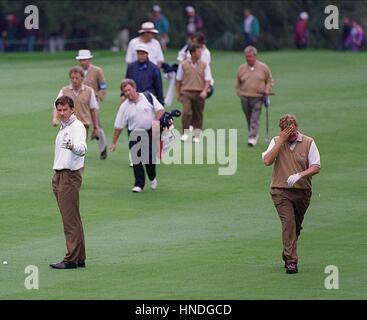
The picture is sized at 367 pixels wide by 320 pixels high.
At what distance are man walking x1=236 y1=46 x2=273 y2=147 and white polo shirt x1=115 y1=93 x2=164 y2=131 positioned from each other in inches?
253

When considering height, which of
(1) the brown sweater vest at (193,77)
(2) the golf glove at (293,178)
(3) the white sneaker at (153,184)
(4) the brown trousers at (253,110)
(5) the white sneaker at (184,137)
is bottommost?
(2) the golf glove at (293,178)

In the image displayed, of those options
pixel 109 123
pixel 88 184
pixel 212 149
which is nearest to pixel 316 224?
pixel 88 184

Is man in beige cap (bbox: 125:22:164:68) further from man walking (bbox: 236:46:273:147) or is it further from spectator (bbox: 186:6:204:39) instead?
spectator (bbox: 186:6:204:39)

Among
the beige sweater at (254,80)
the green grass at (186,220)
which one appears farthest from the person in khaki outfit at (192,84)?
the green grass at (186,220)

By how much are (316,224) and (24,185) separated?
6202 mm

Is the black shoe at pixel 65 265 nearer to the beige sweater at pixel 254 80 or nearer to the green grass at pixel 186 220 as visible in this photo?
the green grass at pixel 186 220

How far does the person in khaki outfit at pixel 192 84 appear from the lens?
30.8 meters

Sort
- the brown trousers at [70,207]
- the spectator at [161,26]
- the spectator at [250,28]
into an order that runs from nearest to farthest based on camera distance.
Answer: the brown trousers at [70,207] < the spectator at [161,26] < the spectator at [250,28]

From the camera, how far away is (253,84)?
3059cm

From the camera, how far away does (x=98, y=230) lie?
71.7ft

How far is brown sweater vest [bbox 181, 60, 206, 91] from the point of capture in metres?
30.8

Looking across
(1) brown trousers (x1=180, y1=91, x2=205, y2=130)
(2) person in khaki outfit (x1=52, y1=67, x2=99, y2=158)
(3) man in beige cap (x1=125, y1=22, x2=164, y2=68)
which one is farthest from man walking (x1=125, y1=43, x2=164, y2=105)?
(3) man in beige cap (x1=125, y1=22, x2=164, y2=68)

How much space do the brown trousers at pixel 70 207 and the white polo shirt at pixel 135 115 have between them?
595 cm
